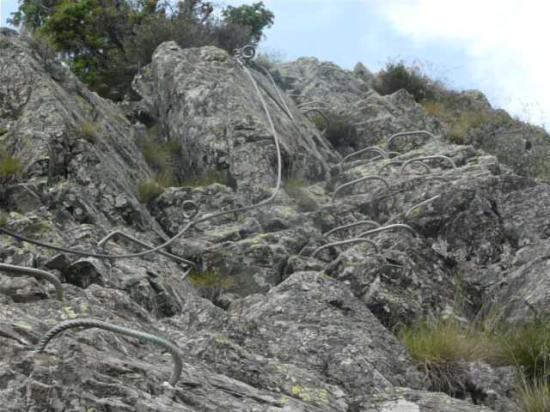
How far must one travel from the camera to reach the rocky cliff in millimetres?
3977

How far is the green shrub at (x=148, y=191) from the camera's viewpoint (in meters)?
9.13

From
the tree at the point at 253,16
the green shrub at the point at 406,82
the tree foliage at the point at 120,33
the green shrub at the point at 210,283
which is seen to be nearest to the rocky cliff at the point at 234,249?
the green shrub at the point at 210,283

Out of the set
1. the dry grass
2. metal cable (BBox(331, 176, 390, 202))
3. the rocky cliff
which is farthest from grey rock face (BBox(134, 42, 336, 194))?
the dry grass

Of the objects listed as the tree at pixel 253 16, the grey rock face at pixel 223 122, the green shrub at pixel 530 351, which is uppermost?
the tree at pixel 253 16

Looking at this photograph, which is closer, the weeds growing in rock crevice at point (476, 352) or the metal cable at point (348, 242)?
the weeds growing in rock crevice at point (476, 352)

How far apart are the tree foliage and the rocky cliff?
1.54 metres

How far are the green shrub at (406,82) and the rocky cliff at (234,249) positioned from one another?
229 inches

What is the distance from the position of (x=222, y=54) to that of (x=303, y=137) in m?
1.59

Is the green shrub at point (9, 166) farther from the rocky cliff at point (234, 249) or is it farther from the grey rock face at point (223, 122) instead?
the grey rock face at point (223, 122)

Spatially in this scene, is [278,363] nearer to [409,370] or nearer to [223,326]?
[223,326]

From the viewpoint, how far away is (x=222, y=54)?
12516mm

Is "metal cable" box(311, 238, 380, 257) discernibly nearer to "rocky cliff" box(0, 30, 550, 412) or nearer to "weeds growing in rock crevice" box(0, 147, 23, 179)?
"rocky cliff" box(0, 30, 550, 412)

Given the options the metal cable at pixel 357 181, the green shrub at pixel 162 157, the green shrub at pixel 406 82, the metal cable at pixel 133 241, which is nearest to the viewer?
the metal cable at pixel 133 241

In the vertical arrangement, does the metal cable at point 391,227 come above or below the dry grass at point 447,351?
above
